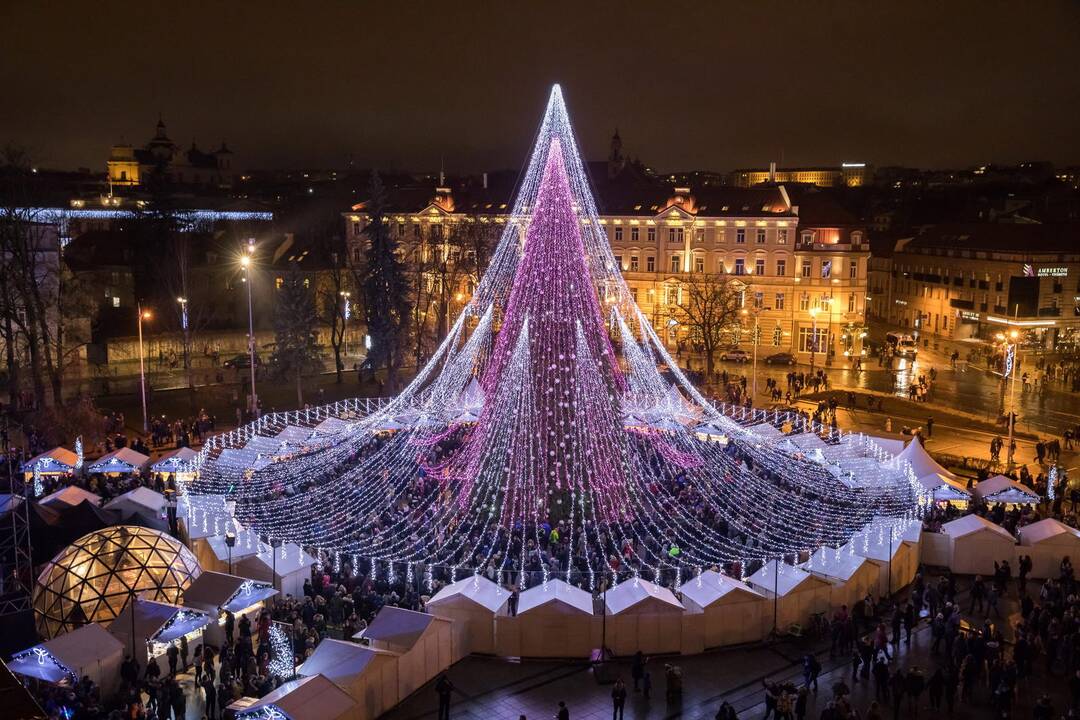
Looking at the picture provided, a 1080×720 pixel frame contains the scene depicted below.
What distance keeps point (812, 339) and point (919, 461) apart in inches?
1069

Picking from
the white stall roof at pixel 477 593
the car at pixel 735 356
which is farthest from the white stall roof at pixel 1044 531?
the car at pixel 735 356

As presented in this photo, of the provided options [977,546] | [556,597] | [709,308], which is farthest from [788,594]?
[709,308]

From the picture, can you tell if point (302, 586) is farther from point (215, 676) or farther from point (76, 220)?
point (76, 220)

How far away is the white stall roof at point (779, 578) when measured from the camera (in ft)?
56.3

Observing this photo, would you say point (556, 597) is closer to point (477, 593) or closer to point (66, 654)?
point (477, 593)

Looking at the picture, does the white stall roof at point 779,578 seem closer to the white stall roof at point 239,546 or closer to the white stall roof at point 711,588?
the white stall roof at point 711,588

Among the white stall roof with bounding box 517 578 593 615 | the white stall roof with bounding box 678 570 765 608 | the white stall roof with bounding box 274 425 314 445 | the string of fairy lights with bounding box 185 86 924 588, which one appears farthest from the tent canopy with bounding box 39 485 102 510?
the white stall roof with bounding box 678 570 765 608

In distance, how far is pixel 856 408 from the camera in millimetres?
37875

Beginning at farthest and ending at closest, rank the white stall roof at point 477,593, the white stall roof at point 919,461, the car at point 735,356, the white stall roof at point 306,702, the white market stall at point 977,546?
1. the car at point 735,356
2. the white stall roof at point 919,461
3. the white market stall at point 977,546
4. the white stall roof at point 477,593
5. the white stall roof at point 306,702

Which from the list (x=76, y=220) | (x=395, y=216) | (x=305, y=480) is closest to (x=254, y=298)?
(x=395, y=216)

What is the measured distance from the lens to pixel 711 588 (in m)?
17.0

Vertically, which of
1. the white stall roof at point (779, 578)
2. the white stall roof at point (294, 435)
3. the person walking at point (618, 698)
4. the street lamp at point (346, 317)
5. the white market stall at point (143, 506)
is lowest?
the person walking at point (618, 698)

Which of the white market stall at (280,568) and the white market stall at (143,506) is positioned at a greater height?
the white market stall at (143,506)

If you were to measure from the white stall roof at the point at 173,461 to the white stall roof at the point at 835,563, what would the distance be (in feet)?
57.0
